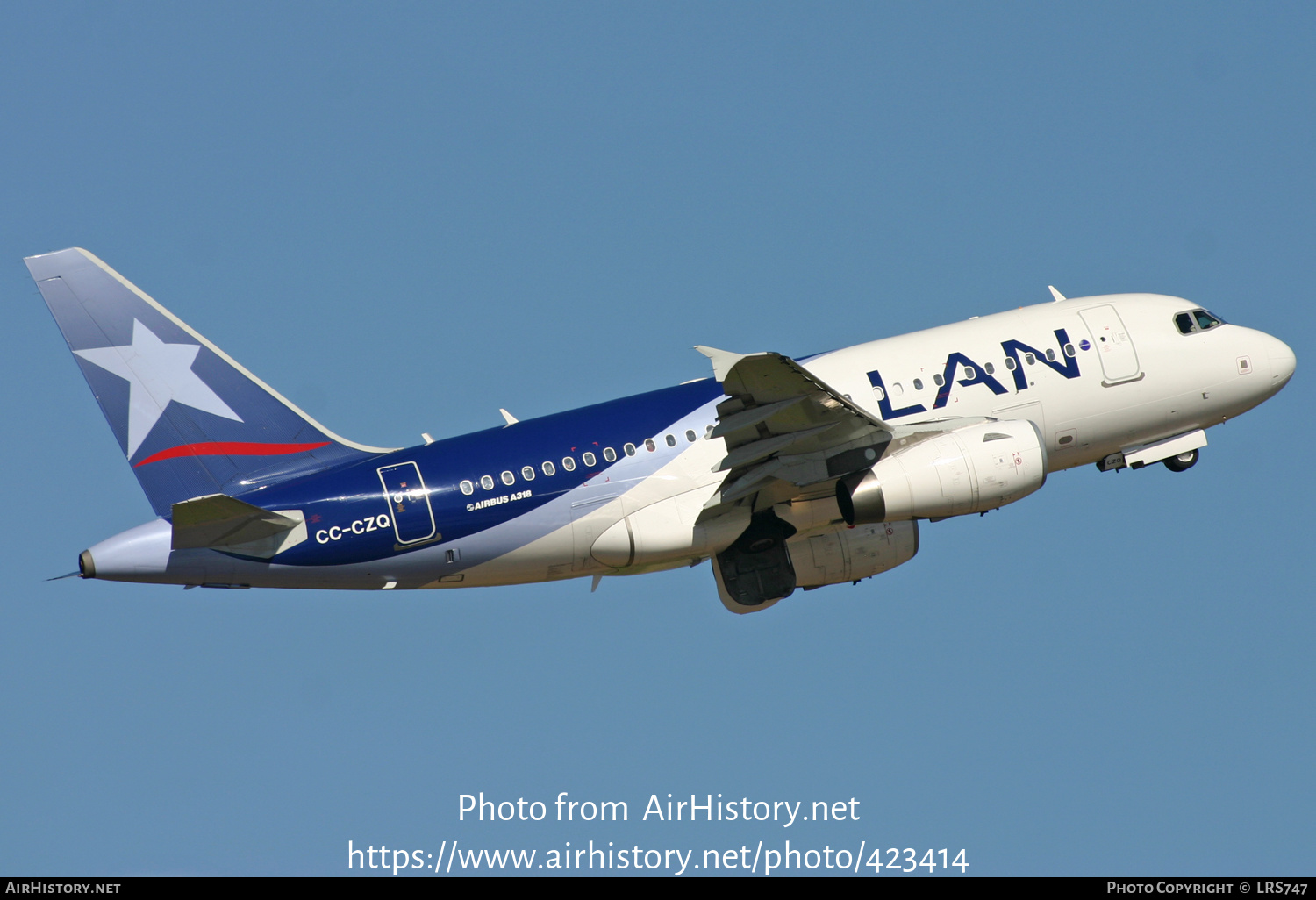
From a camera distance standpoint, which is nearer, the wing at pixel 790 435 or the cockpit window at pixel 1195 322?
the wing at pixel 790 435

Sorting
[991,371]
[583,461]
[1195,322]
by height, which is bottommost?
[583,461]

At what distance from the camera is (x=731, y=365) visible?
3089 cm

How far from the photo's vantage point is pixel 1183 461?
125 ft

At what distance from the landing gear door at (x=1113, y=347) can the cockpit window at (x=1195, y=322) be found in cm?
158

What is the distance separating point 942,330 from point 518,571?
11.0 m

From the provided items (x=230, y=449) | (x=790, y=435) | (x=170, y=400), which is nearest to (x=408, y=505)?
(x=230, y=449)

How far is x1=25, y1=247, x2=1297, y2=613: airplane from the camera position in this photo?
107 ft

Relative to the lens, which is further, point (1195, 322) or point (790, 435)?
point (1195, 322)

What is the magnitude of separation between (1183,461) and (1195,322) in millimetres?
3282

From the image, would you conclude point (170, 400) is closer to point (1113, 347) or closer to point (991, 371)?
point (991, 371)

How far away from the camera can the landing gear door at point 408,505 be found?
33.0 meters

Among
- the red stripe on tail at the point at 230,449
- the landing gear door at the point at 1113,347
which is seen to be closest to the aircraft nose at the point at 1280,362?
the landing gear door at the point at 1113,347

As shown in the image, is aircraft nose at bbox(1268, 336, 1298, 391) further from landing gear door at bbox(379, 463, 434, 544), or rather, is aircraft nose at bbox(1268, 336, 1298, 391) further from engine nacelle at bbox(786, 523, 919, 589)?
landing gear door at bbox(379, 463, 434, 544)

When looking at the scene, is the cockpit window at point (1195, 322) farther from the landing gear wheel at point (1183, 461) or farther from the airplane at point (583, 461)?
the landing gear wheel at point (1183, 461)
